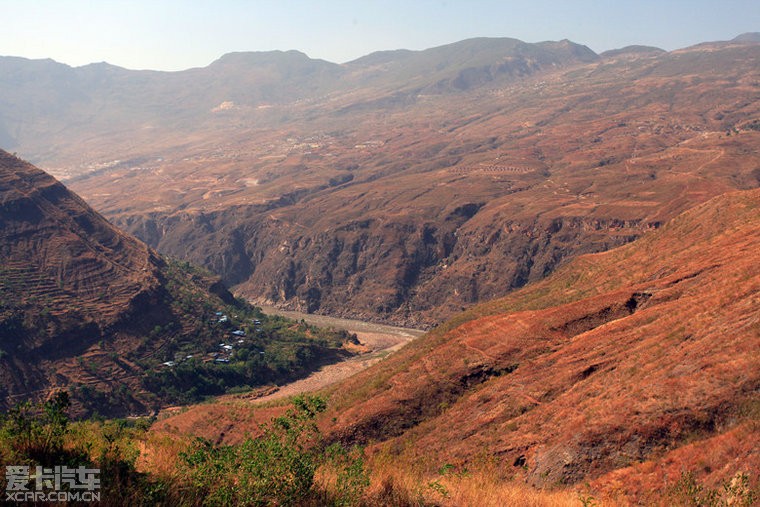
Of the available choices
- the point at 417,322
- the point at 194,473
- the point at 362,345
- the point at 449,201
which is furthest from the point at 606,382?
the point at 449,201

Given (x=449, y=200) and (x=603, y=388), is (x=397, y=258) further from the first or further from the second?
(x=603, y=388)

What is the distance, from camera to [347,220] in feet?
370

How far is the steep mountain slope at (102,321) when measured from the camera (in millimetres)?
52125

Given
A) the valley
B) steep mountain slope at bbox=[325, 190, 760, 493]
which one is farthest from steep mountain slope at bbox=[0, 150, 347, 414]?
steep mountain slope at bbox=[325, 190, 760, 493]

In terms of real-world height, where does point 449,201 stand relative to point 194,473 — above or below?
below

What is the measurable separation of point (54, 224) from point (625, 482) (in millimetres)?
69625

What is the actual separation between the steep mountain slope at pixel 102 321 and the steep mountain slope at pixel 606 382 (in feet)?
95.4

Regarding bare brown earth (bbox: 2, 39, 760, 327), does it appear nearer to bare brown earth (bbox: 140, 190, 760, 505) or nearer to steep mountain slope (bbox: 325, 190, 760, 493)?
bare brown earth (bbox: 140, 190, 760, 505)

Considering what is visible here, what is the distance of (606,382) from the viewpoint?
20.3 metres

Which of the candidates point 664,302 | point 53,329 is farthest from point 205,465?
point 53,329

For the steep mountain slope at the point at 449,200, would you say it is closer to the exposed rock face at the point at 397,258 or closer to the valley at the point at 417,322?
the exposed rock face at the point at 397,258

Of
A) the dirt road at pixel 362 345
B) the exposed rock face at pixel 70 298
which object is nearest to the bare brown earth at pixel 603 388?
the exposed rock face at pixel 70 298

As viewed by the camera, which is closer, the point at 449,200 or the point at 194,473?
the point at 194,473

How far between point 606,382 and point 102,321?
175ft
